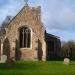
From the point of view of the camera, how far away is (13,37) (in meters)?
53.6

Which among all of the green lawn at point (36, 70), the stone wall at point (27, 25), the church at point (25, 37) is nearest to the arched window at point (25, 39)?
the church at point (25, 37)

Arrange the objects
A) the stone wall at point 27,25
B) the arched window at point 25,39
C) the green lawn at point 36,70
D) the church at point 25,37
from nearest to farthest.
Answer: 1. the green lawn at point 36,70
2. the church at point 25,37
3. the stone wall at point 27,25
4. the arched window at point 25,39

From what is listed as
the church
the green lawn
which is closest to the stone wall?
the church

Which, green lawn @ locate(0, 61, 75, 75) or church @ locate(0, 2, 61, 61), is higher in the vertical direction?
church @ locate(0, 2, 61, 61)

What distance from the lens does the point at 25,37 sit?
53.8 meters

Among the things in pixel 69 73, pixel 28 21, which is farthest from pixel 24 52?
pixel 69 73

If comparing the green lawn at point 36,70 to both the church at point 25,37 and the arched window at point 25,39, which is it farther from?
the arched window at point 25,39

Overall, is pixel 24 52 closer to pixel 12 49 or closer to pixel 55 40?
pixel 12 49

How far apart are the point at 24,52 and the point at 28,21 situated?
4608mm

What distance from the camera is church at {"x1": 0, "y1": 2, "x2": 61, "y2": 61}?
2095 inches

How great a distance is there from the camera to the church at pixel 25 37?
5322cm

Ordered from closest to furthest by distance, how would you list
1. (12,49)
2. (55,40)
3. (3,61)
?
(3,61), (12,49), (55,40)

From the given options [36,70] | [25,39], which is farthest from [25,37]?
[36,70]

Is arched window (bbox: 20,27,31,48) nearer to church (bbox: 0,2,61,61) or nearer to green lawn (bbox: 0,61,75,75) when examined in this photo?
church (bbox: 0,2,61,61)
